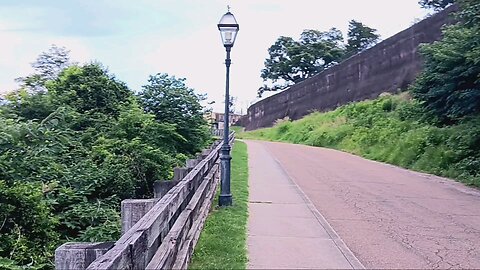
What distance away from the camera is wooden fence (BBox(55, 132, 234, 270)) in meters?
3.68

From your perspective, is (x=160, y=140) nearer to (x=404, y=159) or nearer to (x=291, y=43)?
(x=404, y=159)

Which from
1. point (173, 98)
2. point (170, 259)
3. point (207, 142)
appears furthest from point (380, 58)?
point (170, 259)

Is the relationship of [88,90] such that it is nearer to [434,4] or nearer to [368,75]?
[368,75]

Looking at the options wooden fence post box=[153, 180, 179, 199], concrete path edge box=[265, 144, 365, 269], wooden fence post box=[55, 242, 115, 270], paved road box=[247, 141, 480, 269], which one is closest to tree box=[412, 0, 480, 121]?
paved road box=[247, 141, 480, 269]

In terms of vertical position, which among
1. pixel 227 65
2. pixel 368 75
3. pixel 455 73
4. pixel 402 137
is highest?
pixel 368 75

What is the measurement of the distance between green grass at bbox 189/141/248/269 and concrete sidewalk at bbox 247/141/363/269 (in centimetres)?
14

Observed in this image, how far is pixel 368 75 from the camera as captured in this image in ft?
133

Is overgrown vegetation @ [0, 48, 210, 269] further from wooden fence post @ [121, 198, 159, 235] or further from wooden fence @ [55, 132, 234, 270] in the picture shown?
wooden fence post @ [121, 198, 159, 235]

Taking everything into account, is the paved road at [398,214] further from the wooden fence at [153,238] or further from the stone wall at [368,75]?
the stone wall at [368,75]

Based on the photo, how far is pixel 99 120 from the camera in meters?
16.9

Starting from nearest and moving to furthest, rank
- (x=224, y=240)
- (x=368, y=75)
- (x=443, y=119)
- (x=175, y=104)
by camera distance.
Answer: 1. (x=224, y=240)
2. (x=175, y=104)
3. (x=443, y=119)
4. (x=368, y=75)

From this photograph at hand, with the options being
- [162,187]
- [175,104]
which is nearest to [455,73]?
[175,104]

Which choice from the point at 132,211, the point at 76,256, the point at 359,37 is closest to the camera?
the point at 76,256

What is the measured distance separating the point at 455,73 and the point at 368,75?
2210 cm
